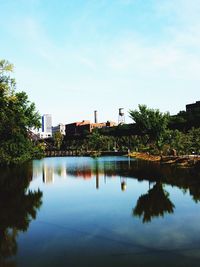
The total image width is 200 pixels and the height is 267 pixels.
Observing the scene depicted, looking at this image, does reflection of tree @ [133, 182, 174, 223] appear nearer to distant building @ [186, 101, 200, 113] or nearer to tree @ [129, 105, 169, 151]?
tree @ [129, 105, 169, 151]

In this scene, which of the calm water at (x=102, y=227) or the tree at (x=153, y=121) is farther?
the tree at (x=153, y=121)

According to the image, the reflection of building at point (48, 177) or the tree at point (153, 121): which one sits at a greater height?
the tree at point (153, 121)

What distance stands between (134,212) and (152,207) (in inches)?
79.2

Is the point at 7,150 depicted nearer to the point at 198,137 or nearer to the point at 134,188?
the point at 134,188

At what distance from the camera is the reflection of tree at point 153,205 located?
19.2 m

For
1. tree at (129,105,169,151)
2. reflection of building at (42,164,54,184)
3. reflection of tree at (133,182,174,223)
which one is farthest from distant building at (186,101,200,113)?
reflection of tree at (133,182,174,223)

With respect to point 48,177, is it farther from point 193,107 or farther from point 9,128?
point 193,107

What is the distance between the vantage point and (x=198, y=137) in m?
55.6

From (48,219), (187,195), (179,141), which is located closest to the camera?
(48,219)

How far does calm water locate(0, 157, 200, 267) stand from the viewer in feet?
39.5

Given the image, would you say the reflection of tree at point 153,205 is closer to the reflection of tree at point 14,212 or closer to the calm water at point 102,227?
the calm water at point 102,227

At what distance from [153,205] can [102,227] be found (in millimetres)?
6449

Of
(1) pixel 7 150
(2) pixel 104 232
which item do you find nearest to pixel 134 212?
(2) pixel 104 232

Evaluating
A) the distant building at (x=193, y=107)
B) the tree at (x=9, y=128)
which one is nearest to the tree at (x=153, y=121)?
the tree at (x=9, y=128)
